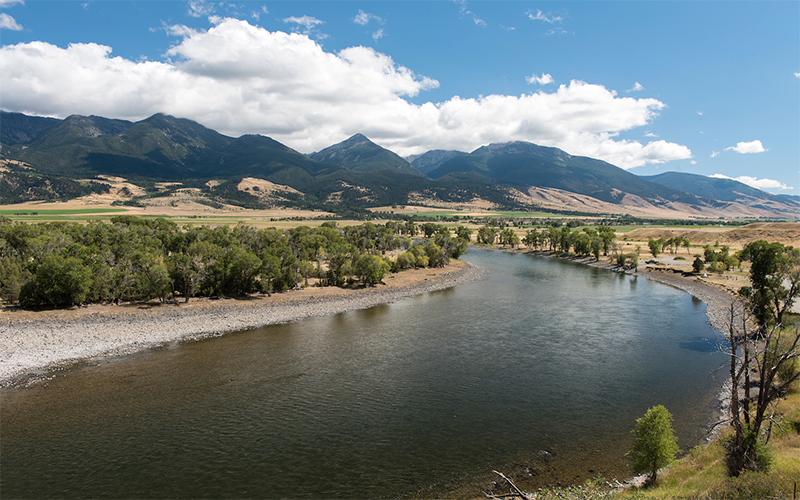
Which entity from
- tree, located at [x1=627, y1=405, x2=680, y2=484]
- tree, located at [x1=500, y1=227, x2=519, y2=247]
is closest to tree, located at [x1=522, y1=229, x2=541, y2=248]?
tree, located at [x1=500, y1=227, x2=519, y2=247]

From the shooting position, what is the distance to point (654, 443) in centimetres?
1942

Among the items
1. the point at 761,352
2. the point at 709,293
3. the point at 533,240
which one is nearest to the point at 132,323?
the point at 761,352

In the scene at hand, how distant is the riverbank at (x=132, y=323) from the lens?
37.1 meters

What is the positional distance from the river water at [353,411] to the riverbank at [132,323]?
331 cm

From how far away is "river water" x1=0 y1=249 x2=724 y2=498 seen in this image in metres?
22.1

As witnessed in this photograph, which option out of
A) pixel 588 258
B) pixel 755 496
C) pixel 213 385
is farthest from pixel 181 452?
pixel 588 258

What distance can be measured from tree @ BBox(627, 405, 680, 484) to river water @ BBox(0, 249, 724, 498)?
332 cm

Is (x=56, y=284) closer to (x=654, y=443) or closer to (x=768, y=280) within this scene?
(x=654, y=443)

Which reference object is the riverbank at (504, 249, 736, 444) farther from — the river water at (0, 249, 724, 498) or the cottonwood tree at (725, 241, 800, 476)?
the cottonwood tree at (725, 241, 800, 476)

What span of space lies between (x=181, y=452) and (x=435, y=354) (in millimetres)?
24141

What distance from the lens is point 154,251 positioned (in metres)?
67.7

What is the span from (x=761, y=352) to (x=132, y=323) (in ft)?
223

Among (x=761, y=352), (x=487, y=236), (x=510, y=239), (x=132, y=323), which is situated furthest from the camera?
(x=487, y=236)

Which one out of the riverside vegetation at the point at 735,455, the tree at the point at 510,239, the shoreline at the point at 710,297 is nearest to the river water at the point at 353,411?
the shoreline at the point at 710,297
